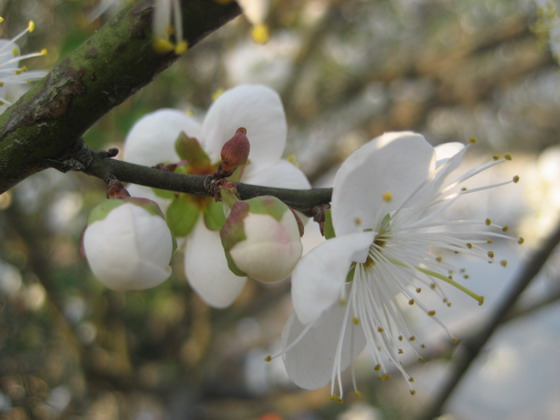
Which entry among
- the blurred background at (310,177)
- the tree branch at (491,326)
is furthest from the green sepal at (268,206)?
the blurred background at (310,177)

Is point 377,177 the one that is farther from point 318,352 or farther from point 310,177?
point 310,177

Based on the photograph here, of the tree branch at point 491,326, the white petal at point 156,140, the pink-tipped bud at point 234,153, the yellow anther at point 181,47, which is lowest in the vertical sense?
the tree branch at point 491,326

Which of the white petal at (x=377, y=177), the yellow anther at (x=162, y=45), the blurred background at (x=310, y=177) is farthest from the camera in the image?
the blurred background at (x=310, y=177)

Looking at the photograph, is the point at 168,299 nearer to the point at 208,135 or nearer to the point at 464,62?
the point at 464,62

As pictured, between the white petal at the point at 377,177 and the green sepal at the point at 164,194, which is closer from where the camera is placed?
the white petal at the point at 377,177

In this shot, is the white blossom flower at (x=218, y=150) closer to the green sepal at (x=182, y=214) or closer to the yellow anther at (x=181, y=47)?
the green sepal at (x=182, y=214)

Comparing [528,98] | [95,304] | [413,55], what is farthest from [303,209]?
[528,98]

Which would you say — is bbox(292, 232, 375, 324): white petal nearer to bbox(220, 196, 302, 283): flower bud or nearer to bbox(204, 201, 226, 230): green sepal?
bbox(220, 196, 302, 283): flower bud
